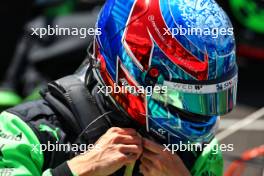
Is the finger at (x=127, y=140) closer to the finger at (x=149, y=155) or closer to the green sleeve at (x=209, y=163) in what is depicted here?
the finger at (x=149, y=155)

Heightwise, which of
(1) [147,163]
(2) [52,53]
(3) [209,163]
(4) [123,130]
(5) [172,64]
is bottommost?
(2) [52,53]

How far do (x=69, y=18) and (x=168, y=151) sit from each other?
294 centimetres

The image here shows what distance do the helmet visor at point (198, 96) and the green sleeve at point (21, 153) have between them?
37 centimetres

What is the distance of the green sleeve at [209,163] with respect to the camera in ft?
6.94

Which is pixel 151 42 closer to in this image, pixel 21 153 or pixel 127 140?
pixel 127 140

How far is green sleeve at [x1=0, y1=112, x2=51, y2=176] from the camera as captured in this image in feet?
6.06

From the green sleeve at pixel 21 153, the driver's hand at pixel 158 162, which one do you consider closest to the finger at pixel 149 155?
the driver's hand at pixel 158 162

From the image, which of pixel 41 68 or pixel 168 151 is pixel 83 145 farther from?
pixel 41 68

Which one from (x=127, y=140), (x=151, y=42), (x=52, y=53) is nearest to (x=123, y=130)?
(x=127, y=140)

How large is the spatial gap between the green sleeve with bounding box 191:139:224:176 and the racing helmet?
0.51 feet

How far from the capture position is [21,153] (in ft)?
6.12

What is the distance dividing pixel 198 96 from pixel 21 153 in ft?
1.71

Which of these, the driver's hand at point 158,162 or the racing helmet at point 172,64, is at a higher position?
the racing helmet at point 172,64

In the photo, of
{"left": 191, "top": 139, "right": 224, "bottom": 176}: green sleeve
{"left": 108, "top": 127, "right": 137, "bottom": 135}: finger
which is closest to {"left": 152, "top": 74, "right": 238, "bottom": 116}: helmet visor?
{"left": 108, "top": 127, "right": 137, "bottom": 135}: finger
